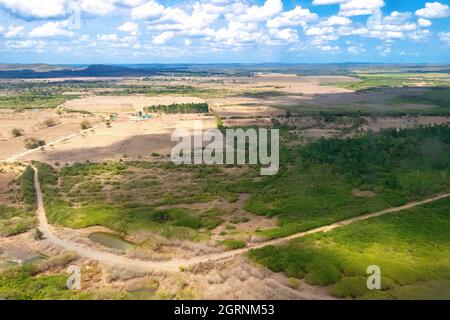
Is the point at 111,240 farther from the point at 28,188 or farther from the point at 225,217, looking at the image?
the point at 28,188

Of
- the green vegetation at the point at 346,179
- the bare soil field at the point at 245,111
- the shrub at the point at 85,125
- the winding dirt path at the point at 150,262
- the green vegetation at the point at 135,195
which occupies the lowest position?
the winding dirt path at the point at 150,262

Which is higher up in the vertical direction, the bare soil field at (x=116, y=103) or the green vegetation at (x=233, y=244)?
the bare soil field at (x=116, y=103)

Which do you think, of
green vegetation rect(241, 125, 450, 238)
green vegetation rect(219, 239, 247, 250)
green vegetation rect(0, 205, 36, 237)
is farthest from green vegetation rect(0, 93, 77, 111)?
green vegetation rect(219, 239, 247, 250)

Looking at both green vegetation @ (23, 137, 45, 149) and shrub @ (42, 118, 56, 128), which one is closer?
green vegetation @ (23, 137, 45, 149)

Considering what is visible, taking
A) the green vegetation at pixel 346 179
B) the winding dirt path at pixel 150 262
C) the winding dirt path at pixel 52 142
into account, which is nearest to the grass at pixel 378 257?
the winding dirt path at pixel 150 262

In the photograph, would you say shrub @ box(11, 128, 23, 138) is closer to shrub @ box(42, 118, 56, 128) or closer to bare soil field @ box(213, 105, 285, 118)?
shrub @ box(42, 118, 56, 128)

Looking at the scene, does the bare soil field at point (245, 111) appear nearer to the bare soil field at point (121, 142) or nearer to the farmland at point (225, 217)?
the bare soil field at point (121, 142)

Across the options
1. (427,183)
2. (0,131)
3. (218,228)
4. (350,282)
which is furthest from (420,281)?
(0,131)
